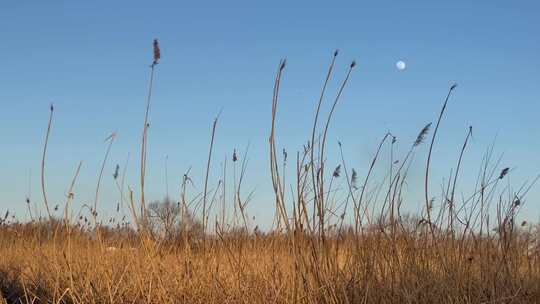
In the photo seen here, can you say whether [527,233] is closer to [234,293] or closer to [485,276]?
[485,276]

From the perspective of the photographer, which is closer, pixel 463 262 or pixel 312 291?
pixel 312 291

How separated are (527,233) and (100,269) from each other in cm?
267

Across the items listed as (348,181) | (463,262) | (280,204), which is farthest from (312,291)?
(463,262)

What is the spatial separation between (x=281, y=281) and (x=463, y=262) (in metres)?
0.89

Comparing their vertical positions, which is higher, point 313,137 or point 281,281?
point 313,137

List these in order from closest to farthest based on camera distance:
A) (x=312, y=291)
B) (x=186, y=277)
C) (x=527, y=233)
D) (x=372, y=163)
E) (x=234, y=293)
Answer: (x=312, y=291) < (x=372, y=163) < (x=234, y=293) < (x=186, y=277) < (x=527, y=233)

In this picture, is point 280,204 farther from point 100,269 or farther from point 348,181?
point 100,269

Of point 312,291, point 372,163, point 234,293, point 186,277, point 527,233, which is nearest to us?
point 312,291

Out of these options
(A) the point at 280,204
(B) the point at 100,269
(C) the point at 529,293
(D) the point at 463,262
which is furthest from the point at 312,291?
(B) the point at 100,269

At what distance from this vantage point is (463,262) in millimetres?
3119

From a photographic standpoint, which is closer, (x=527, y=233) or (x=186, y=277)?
(x=186, y=277)

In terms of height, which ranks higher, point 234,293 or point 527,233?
point 527,233

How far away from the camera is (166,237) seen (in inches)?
145

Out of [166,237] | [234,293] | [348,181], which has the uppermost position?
[348,181]
